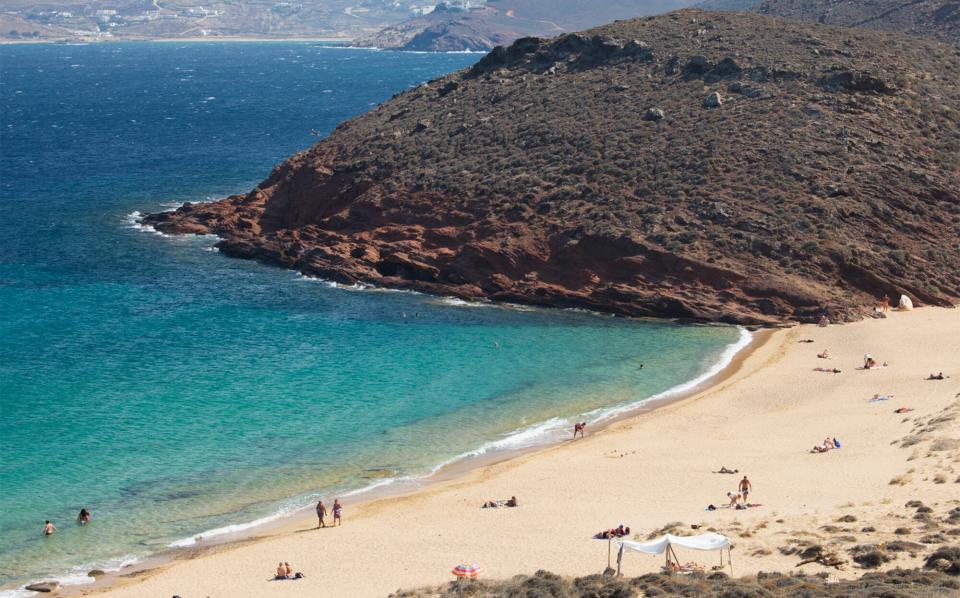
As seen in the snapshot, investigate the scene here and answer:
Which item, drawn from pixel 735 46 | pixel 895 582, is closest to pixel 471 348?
pixel 895 582

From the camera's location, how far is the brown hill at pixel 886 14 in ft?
292

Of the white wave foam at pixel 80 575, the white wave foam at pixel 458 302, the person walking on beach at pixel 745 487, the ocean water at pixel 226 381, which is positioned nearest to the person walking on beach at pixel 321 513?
the ocean water at pixel 226 381

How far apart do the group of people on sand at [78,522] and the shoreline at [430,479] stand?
270cm

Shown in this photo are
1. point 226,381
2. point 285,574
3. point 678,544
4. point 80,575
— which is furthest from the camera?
point 226,381

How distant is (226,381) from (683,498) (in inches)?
836

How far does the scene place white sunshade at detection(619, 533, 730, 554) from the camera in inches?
1025

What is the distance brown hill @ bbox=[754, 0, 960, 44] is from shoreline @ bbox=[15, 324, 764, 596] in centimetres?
4964

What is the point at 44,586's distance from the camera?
30.5 m

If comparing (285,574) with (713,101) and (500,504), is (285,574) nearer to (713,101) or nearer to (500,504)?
(500,504)

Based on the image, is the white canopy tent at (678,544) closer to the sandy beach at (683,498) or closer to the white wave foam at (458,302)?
the sandy beach at (683,498)

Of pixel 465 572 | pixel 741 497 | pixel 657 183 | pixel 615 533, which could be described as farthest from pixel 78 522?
pixel 657 183

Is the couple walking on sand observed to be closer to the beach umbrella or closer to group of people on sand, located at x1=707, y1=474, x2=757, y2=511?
the beach umbrella

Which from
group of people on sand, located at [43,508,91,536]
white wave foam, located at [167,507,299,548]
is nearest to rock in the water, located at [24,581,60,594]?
group of people on sand, located at [43,508,91,536]

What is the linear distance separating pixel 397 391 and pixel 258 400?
227 inches
